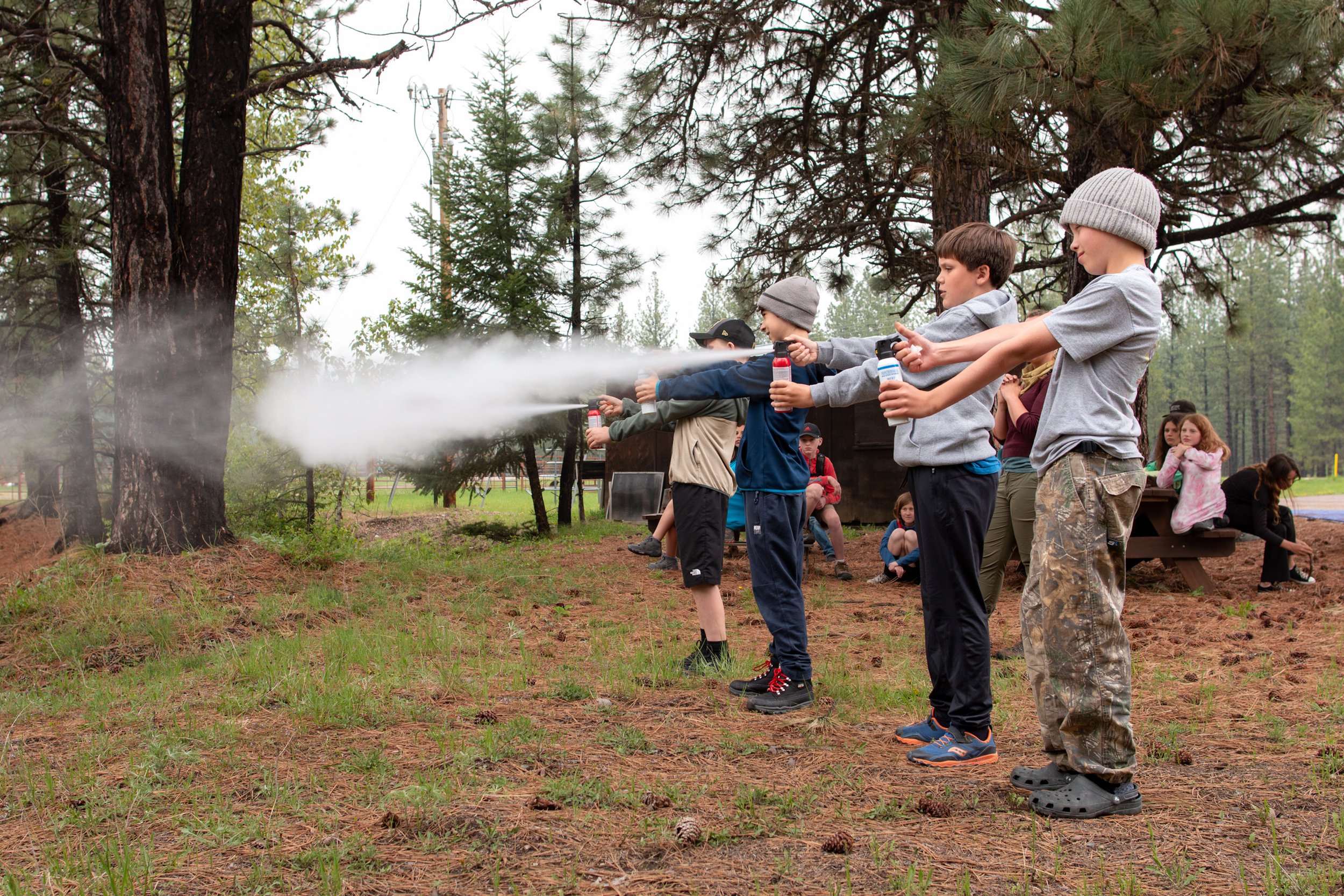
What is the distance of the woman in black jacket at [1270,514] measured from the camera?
8.47m

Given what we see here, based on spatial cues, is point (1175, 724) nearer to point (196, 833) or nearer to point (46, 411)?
point (196, 833)

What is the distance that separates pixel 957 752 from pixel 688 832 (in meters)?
1.33

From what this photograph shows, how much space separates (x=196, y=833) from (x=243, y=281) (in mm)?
21463

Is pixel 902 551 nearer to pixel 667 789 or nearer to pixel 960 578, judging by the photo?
pixel 960 578

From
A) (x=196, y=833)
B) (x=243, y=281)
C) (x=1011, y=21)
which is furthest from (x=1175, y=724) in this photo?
(x=243, y=281)

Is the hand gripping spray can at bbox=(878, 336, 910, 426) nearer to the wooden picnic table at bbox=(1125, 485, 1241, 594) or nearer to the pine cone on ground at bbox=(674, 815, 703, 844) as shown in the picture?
the pine cone on ground at bbox=(674, 815, 703, 844)

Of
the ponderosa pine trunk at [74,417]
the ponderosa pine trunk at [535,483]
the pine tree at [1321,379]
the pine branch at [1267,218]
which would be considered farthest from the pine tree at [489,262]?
the pine tree at [1321,379]

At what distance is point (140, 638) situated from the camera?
237 inches

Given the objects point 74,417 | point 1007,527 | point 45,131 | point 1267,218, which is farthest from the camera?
point 74,417

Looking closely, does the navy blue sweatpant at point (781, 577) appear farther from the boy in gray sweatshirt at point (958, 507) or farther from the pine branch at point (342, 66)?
the pine branch at point (342, 66)

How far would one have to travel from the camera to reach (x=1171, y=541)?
8281 millimetres

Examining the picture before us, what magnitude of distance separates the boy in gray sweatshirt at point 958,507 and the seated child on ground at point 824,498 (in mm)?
5732

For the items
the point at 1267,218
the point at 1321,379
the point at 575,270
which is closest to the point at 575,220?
the point at 575,270

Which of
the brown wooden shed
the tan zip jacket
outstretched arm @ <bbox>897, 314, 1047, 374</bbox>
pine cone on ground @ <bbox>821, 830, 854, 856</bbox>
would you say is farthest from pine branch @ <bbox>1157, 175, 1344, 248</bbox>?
pine cone on ground @ <bbox>821, 830, 854, 856</bbox>
